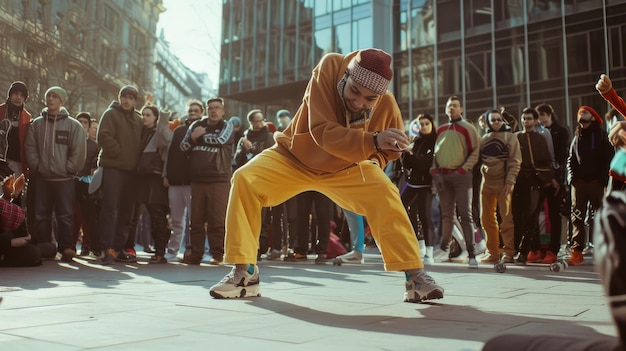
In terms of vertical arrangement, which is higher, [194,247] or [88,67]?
[88,67]

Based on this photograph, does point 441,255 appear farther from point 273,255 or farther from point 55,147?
point 55,147

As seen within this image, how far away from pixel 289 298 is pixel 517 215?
563cm

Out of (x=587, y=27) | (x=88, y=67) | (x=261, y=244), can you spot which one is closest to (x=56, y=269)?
(x=261, y=244)

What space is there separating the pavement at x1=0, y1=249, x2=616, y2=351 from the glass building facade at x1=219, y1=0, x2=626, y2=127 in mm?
24004

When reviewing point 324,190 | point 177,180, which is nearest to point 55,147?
point 177,180

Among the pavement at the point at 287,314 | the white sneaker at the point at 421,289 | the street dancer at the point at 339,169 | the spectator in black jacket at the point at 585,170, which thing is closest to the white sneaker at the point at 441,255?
the spectator in black jacket at the point at 585,170

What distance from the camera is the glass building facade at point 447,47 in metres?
27.9

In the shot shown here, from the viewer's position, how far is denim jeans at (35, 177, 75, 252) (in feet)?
28.5

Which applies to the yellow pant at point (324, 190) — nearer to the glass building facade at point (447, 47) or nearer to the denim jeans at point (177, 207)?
the denim jeans at point (177, 207)

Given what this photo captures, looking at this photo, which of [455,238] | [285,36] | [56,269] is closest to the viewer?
[56,269]

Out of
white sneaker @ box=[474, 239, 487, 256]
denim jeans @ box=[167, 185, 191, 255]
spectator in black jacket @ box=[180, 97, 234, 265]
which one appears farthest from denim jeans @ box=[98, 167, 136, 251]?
white sneaker @ box=[474, 239, 487, 256]

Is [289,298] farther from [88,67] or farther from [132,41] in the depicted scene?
[132,41]

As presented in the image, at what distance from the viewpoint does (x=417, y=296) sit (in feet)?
13.9

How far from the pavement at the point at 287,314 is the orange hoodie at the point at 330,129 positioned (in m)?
0.92
